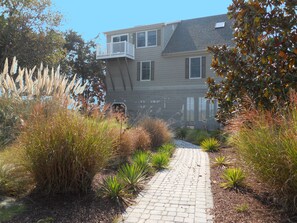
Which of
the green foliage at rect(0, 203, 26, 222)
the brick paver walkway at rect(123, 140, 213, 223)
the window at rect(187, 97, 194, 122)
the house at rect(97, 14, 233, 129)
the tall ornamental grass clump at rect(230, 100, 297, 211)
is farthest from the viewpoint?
the window at rect(187, 97, 194, 122)

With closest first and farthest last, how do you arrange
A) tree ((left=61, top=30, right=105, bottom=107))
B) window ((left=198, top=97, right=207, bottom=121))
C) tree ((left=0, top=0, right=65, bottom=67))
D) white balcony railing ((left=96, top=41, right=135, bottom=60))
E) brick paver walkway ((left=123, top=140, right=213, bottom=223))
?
brick paver walkway ((left=123, top=140, right=213, bottom=223)) → tree ((left=0, top=0, right=65, bottom=67)) → window ((left=198, top=97, right=207, bottom=121)) → white balcony railing ((left=96, top=41, right=135, bottom=60)) → tree ((left=61, top=30, right=105, bottom=107))

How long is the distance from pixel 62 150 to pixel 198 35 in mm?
19571

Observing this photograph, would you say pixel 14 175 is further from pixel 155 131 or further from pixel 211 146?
pixel 211 146

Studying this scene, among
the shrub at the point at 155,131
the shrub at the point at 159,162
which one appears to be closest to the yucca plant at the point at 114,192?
the shrub at the point at 159,162

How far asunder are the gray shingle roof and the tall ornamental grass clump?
1690 centimetres

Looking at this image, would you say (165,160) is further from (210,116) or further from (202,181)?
(210,116)

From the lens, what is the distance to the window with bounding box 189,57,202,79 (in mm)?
21391

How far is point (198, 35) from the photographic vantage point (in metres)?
22.4

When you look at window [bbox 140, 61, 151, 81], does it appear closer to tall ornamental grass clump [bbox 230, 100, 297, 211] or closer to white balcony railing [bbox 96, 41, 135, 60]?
white balcony railing [bbox 96, 41, 135, 60]

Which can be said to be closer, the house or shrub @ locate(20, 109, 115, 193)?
shrub @ locate(20, 109, 115, 193)

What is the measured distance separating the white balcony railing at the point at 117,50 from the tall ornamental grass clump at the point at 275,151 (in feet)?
63.0

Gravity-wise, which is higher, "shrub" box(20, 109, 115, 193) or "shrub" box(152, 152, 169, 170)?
"shrub" box(20, 109, 115, 193)

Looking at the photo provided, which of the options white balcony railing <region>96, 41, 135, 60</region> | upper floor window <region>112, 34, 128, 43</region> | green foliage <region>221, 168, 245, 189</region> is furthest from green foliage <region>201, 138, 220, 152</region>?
upper floor window <region>112, 34, 128, 43</region>

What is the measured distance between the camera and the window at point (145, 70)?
23273mm
